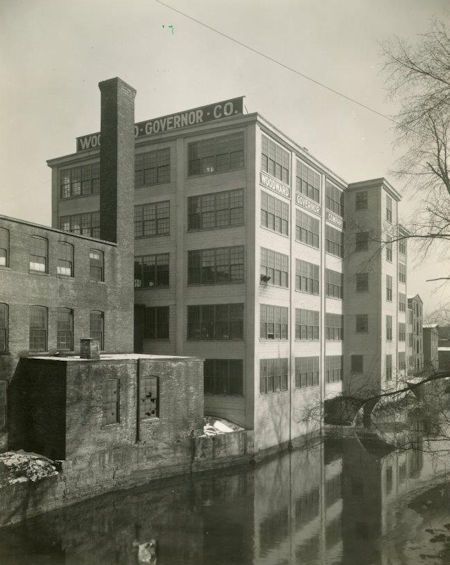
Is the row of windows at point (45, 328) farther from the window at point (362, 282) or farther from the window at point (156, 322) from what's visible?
the window at point (362, 282)

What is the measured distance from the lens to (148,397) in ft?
81.2

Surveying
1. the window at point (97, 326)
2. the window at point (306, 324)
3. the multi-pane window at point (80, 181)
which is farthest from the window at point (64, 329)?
the window at point (306, 324)

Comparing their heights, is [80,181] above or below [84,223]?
above

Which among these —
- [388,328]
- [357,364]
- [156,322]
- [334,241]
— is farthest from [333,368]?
[156,322]

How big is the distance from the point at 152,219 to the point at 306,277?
11256mm

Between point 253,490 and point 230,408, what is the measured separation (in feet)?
22.5

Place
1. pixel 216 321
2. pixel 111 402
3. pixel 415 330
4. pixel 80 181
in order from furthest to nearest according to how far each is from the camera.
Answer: pixel 415 330, pixel 80 181, pixel 216 321, pixel 111 402

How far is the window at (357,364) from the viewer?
42.5 metres

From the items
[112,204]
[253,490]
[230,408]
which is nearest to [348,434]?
[230,408]

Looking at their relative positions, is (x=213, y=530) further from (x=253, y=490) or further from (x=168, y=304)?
(x=168, y=304)

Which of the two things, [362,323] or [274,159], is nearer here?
[274,159]

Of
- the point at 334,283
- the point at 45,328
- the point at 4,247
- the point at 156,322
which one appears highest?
the point at 4,247

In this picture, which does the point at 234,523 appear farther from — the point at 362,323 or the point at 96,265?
the point at 362,323

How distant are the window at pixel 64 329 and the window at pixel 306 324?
49.9 ft
